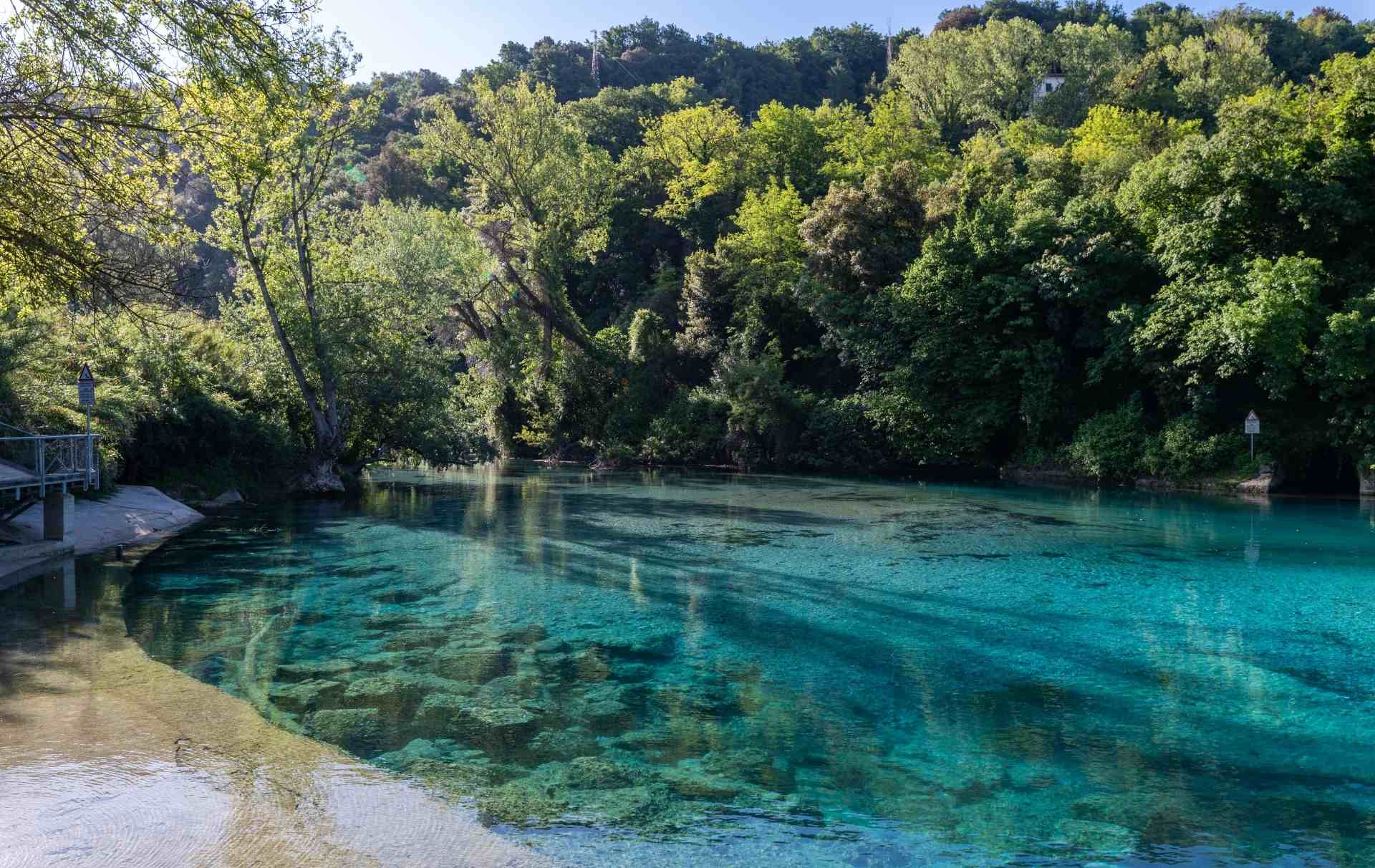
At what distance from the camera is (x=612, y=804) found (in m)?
6.56

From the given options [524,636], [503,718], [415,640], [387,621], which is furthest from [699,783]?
[387,621]

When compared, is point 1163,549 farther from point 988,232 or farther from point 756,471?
point 756,471

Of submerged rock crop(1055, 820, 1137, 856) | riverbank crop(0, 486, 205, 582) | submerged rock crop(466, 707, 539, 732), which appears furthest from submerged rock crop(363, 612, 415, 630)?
submerged rock crop(1055, 820, 1137, 856)

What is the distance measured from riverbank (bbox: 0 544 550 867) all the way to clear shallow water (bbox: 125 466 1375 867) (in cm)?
40

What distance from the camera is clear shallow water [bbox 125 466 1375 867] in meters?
6.35

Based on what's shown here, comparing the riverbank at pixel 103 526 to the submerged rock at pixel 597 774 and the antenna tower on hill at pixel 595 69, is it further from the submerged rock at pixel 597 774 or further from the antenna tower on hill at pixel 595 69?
the antenna tower on hill at pixel 595 69

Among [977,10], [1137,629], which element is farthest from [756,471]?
[977,10]

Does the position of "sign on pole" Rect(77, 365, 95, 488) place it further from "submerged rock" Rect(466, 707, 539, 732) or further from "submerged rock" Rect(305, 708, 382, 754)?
"submerged rock" Rect(466, 707, 539, 732)

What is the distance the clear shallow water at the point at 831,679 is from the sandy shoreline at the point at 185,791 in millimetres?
388

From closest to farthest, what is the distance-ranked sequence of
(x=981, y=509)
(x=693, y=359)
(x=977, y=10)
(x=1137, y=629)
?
(x=1137, y=629), (x=981, y=509), (x=693, y=359), (x=977, y=10)

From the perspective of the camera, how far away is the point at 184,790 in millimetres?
6500

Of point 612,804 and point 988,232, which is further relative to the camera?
point 988,232

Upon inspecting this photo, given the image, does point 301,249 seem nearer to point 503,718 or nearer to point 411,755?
point 503,718

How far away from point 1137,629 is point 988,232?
2468 cm
